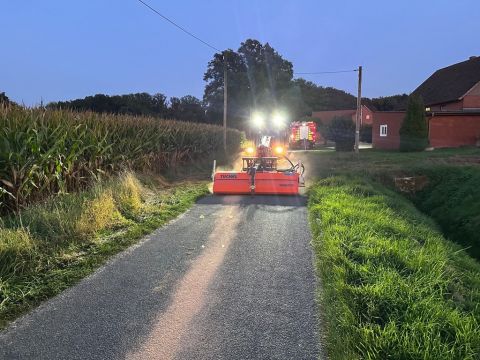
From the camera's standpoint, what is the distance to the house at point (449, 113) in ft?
116

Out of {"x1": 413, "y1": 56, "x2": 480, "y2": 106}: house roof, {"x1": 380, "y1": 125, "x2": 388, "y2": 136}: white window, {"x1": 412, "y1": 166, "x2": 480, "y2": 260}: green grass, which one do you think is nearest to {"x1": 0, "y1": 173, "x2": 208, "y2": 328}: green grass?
{"x1": 412, "y1": 166, "x2": 480, "y2": 260}: green grass

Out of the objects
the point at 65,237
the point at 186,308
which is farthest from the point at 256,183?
the point at 186,308

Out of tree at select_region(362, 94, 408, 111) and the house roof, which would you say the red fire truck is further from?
tree at select_region(362, 94, 408, 111)

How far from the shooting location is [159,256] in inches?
258

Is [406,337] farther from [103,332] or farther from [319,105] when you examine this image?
[319,105]

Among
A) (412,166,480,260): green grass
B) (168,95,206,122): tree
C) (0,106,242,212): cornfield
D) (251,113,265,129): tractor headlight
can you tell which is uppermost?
(168,95,206,122): tree

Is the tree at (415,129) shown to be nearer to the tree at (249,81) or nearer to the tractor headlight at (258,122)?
the tractor headlight at (258,122)

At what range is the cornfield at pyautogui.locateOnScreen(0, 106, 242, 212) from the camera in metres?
7.83

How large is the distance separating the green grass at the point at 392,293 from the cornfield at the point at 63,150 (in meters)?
5.15

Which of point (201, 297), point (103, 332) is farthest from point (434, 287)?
point (103, 332)

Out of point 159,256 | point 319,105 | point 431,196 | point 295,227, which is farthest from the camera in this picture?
point 319,105

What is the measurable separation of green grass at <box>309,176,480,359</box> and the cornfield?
5.15 m

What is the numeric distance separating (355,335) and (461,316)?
1.20 meters

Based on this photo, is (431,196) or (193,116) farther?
(193,116)
